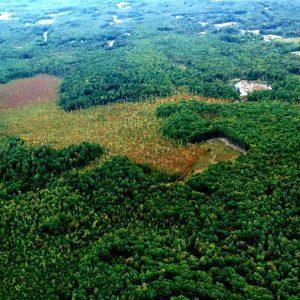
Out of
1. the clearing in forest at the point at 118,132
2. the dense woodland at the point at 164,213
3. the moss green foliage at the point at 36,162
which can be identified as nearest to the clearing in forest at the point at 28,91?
the clearing in forest at the point at 118,132

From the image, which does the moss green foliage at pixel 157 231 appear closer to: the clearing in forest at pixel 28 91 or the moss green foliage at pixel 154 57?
the moss green foliage at pixel 154 57

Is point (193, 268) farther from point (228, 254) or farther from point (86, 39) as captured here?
point (86, 39)

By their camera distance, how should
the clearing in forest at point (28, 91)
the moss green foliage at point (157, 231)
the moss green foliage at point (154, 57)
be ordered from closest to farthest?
the moss green foliage at point (157, 231) < the moss green foliage at point (154, 57) < the clearing in forest at point (28, 91)

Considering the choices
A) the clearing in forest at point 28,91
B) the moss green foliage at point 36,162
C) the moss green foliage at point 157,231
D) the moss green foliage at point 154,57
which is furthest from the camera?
the clearing in forest at point 28,91

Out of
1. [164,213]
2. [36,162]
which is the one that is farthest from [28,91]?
[164,213]

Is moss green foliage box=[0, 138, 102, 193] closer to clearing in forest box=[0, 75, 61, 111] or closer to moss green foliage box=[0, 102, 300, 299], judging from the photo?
moss green foliage box=[0, 102, 300, 299]

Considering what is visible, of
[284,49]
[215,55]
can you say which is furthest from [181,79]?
[284,49]
